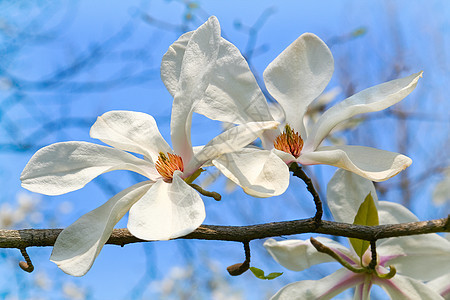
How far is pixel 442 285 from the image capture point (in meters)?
0.79

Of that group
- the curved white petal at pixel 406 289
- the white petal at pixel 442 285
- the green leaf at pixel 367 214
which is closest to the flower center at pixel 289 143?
the green leaf at pixel 367 214

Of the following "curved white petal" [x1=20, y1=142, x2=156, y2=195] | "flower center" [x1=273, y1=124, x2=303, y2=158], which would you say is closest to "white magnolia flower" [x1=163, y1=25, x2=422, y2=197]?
"flower center" [x1=273, y1=124, x2=303, y2=158]

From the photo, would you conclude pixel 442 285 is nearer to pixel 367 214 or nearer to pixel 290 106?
pixel 367 214

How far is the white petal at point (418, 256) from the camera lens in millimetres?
752

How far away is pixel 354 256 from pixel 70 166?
0.41m

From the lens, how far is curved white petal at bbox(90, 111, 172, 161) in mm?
643

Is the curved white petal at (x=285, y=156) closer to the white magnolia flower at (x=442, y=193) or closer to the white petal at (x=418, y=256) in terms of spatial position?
the white petal at (x=418, y=256)

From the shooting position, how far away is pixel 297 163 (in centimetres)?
60

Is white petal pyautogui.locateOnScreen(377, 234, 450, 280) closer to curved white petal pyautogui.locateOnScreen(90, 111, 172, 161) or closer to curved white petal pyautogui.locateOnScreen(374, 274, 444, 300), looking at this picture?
curved white petal pyautogui.locateOnScreen(374, 274, 444, 300)

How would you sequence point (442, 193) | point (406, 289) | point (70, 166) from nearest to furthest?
point (70, 166)
point (406, 289)
point (442, 193)

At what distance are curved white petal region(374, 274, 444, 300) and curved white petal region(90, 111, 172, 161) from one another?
0.36 metres

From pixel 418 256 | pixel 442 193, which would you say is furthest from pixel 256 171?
pixel 442 193

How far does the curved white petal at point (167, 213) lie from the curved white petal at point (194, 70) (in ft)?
0.26

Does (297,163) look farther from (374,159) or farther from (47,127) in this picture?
(47,127)
